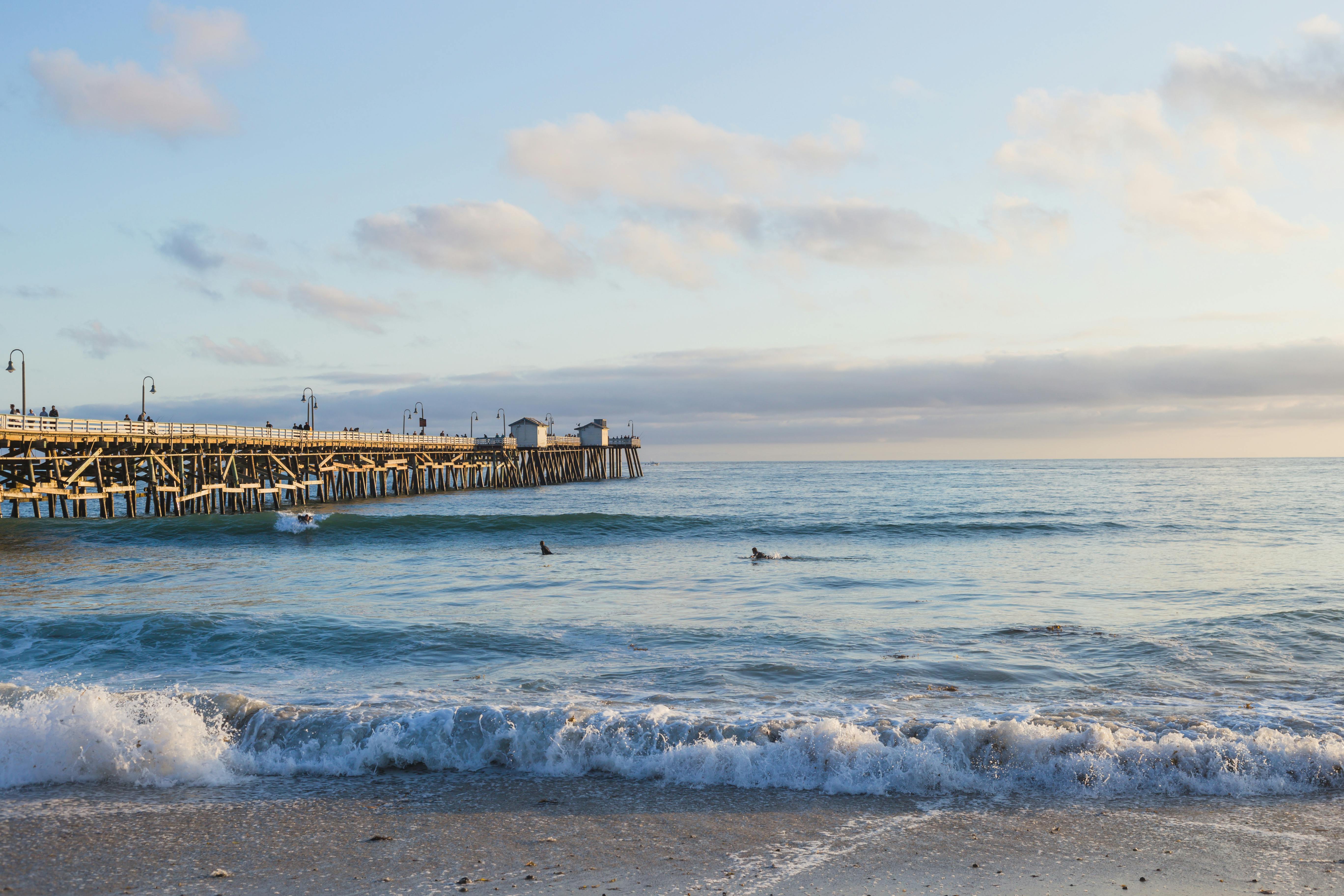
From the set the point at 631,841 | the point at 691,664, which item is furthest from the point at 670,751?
the point at 691,664

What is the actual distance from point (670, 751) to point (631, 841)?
1450mm

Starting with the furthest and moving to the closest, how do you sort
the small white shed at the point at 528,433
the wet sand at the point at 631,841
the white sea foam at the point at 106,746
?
the small white shed at the point at 528,433 < the white sea foam at the point at 106,746 < the wet sand at the point at 631,841

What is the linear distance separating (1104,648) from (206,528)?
28814 mm

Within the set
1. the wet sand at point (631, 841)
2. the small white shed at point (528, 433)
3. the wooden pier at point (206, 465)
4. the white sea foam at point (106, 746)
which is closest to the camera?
the wet sand at point (631, 841)

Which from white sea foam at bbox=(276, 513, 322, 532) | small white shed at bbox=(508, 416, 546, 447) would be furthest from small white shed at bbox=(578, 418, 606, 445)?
white sea foam at bbox=(276, 513, 322, 532)

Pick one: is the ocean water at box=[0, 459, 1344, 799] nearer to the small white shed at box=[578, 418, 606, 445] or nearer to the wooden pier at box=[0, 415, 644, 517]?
the wooden pier at box=[0, 415, 644, 517]

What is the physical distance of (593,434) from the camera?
86.6 m

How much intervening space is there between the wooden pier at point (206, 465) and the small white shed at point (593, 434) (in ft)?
53.8

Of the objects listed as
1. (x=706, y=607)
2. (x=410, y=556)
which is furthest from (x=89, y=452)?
(x=706, y=607)

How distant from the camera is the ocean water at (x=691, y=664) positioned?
680 centimetres

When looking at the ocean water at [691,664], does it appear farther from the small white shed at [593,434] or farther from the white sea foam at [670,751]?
the small white shed at [593,434]

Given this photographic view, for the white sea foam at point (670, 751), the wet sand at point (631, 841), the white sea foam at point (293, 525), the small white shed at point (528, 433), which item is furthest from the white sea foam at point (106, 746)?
the small white shed at point (528, 433)

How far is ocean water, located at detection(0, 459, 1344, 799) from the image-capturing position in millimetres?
6797

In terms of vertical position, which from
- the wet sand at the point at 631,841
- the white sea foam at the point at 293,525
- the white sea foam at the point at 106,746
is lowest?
the white sea foam at the point at 293,525
